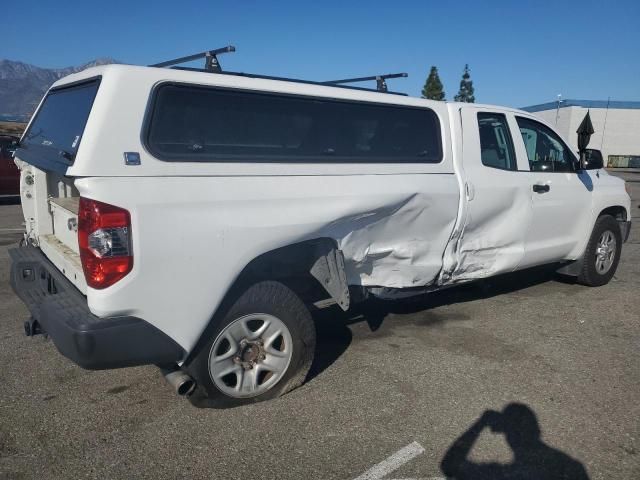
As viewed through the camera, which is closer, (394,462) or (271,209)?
(394,462)

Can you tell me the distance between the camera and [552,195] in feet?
16.8

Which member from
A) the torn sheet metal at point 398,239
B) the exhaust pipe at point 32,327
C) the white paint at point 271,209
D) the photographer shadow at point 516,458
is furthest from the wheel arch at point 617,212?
the exhaust pipe at point 32,327

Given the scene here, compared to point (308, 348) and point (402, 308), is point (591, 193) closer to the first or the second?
point (402, 308)

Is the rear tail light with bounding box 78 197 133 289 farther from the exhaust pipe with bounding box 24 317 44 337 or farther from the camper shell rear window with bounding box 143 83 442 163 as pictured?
the exhaust pipe with bounding box 24 317 44 337

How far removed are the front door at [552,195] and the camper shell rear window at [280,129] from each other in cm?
132

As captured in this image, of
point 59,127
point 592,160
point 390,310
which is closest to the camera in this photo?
point 59,127

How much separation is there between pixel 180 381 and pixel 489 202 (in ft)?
9.45

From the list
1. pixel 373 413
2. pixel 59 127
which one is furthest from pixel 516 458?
pixel 59 127

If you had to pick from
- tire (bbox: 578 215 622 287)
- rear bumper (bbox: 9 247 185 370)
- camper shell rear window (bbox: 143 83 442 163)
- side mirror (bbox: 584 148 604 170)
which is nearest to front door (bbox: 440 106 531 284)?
camper shell rear window (bbox: 143 83 442 163)

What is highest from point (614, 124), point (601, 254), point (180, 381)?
point (614, 124)

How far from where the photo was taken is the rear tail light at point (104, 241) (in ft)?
8.57

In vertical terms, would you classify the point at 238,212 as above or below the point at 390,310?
above

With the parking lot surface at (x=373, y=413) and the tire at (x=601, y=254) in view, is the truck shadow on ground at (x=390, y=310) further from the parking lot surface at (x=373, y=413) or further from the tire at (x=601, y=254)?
the tire at (x=601, y=254)

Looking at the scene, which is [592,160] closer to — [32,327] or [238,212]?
[238,212]
